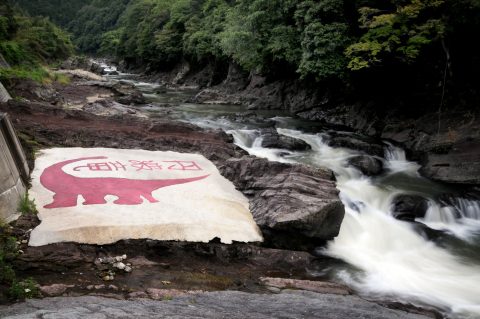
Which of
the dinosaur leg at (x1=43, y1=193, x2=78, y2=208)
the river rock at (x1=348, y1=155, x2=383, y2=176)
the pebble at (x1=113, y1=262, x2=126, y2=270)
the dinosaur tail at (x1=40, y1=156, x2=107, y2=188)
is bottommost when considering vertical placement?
the river rock at (x1=348, y1=155, x2=383, y2=176)

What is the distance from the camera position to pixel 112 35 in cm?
9450

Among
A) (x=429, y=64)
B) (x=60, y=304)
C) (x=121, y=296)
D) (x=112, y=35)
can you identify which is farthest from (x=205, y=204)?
(x=112, y=35)

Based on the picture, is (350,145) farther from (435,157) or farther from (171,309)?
(171,309)

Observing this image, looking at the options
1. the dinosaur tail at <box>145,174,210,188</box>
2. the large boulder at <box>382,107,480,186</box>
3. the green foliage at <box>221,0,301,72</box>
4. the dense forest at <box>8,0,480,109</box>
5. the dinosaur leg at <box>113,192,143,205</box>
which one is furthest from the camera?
the green foliage at <box>221,0,301,72</box>

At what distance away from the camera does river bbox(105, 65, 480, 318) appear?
802 cm

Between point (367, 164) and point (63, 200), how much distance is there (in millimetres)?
10270

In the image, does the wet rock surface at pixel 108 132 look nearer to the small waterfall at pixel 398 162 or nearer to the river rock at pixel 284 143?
the river rock at pixel 284 143

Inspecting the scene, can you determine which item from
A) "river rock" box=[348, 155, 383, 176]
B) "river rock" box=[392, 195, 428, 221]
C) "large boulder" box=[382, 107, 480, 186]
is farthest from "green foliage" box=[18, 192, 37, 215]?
"large boulder" box=[382, 107, 480, 186]

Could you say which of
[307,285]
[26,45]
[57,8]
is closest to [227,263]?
[307,285]

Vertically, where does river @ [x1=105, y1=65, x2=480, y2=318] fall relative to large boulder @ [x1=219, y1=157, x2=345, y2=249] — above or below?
below

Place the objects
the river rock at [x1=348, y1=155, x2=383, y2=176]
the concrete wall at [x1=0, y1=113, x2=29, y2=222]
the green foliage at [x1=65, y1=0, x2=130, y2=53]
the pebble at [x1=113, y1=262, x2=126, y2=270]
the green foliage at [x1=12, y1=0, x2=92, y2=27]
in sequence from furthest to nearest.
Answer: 1. the green foliage at [x1=12, y1=0, x2=92, y2=27]
2. the green foliage at [x1=65, y1=0, x2=130, y2=53]
3. the river rock at [x1=348, y1=155, x2=383, y2=176]
4. the concrete wall at [x1=0, y1=113, x2=29, y2=222]
5. the pebble at [x1=113, y1=262, x2=126, y2=270]

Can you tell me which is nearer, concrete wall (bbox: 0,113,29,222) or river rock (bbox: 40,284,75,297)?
river rock (bbox: 40,284,75,297)

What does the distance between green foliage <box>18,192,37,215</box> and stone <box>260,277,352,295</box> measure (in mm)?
4608

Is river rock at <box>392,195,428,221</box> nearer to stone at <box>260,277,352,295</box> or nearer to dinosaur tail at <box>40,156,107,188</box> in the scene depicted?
stone at <box>260,277,352,295</box>
